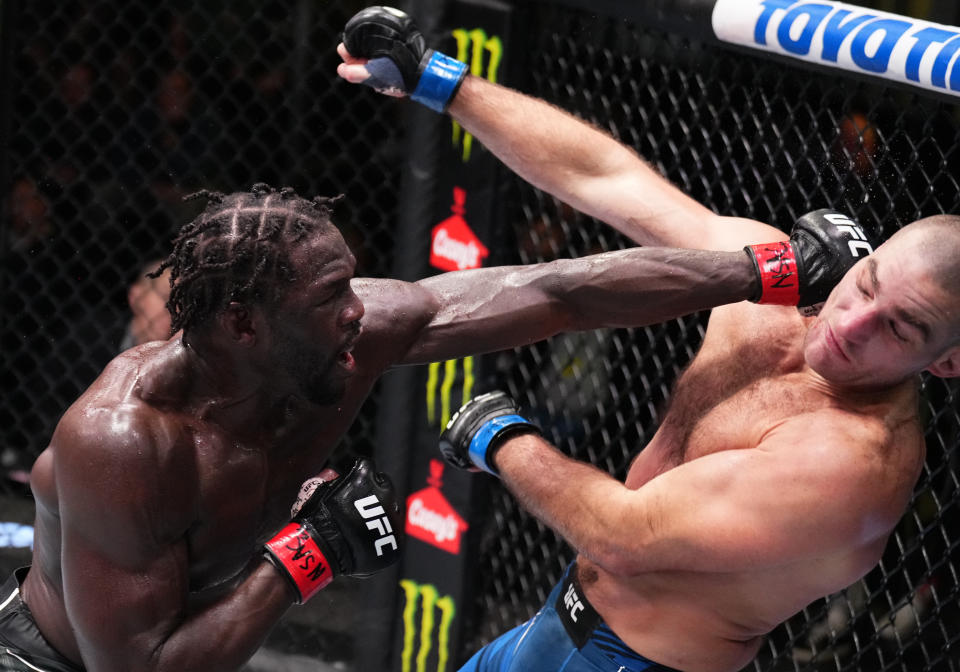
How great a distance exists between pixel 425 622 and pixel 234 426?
3.99ft

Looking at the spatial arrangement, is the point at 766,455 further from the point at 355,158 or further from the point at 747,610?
the point at 355,158

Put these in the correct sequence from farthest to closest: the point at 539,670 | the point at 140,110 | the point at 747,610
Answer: the point at 140,110 → the point at 539,670 → the point at 747,610

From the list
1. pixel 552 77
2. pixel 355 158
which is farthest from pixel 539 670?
pixel 355 158

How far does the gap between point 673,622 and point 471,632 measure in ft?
3.44

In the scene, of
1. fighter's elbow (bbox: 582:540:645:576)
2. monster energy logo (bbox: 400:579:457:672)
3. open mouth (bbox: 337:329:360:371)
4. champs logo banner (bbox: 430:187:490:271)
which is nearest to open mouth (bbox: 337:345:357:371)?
open mouth (bbox: 337:329:360:371)

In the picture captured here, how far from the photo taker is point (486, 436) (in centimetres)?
190

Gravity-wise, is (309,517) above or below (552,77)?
below

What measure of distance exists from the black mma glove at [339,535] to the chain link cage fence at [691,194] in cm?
103

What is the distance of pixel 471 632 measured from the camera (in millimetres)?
2834

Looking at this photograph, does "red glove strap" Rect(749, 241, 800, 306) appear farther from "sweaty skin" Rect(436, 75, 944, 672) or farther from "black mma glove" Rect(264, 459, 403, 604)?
"black mma glove" Rect(264, 459, 403, 604)

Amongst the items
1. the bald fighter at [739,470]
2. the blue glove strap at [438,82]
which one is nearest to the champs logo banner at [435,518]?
the bald fighter at [739,470]

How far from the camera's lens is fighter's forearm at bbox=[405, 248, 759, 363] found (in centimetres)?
181

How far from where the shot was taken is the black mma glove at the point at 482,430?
6.20 feet

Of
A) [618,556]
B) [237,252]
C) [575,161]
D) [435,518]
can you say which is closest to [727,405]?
[618,556]
